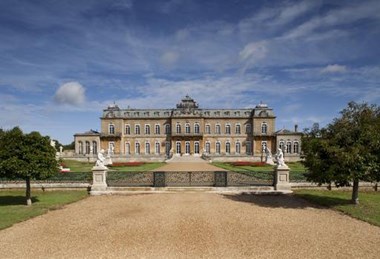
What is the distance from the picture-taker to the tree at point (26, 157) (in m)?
11.5

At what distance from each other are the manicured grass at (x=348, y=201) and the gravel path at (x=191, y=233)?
60cm

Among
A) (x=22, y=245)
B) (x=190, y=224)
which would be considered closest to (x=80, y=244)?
(x=22, y=245)

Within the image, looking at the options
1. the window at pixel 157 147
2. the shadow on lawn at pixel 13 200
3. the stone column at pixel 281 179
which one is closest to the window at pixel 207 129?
the window at pixel 157 147

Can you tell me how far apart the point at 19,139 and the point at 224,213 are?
8.17 meters

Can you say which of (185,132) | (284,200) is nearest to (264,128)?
(185,132)

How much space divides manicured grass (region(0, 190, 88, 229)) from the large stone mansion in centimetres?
4187

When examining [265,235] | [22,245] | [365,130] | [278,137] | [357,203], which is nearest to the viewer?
[22,245]

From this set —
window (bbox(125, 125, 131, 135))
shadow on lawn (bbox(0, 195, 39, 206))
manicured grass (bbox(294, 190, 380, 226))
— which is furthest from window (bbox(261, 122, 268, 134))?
shadow on lawn (bbox(0, 195, 39, 206))

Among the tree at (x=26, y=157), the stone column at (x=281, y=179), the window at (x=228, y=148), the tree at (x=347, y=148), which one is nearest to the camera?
the tree at (x=347, y=148)

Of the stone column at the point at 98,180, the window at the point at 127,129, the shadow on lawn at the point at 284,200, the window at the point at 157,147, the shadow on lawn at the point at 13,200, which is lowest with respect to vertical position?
the shadow on lawn at the point at 13,200

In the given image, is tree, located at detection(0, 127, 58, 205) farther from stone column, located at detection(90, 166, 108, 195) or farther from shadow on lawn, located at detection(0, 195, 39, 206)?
stone column, located at detection(90, 166, 108, 195)

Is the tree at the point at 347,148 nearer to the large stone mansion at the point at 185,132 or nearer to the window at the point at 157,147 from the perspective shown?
the large stone mansion at the point at 185,132

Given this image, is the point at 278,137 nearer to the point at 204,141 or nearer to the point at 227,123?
the point at 227,123

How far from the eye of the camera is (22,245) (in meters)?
6.99
